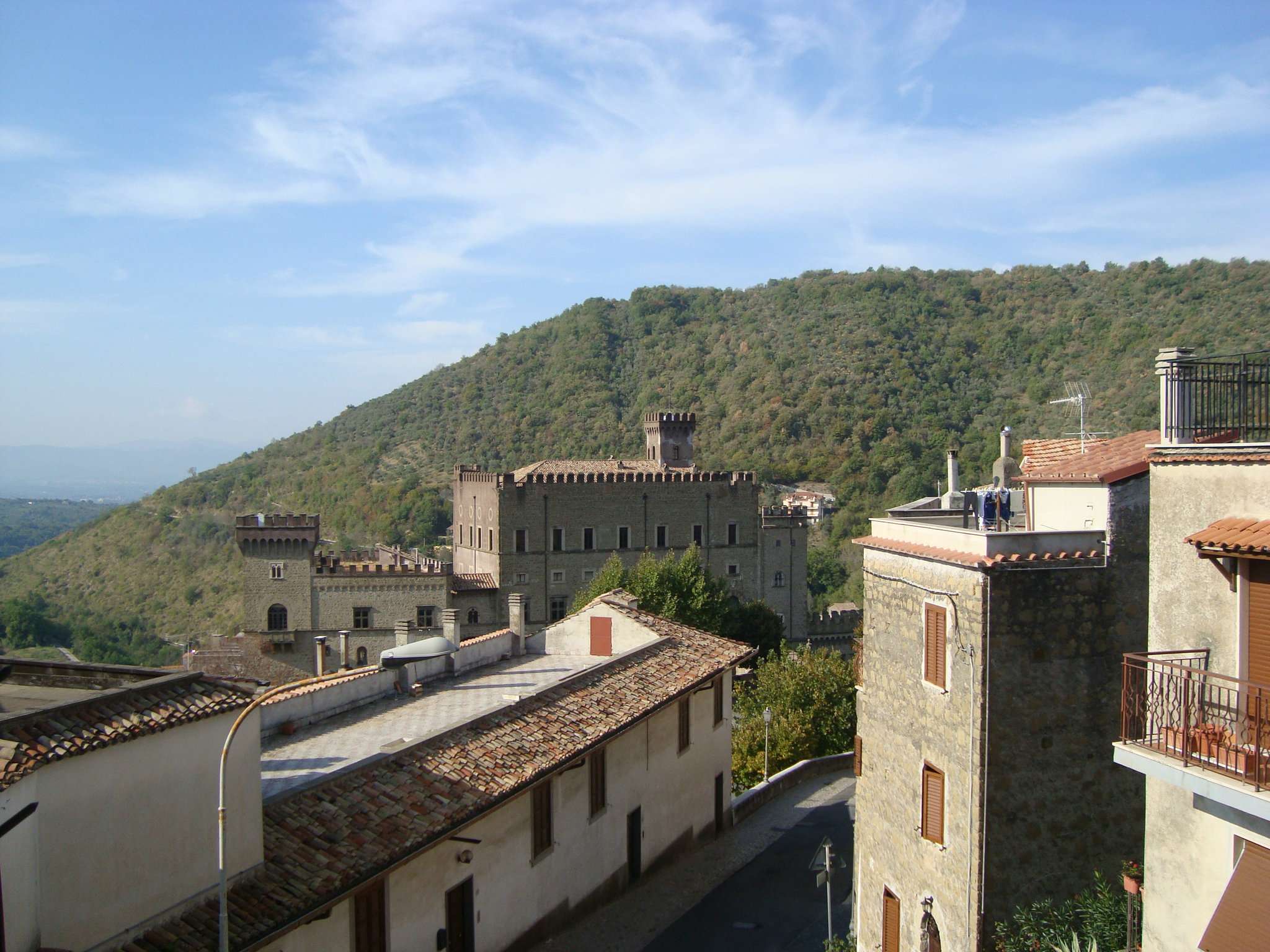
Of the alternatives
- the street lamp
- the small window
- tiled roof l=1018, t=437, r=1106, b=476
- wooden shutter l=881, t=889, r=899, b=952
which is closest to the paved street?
wooden shutter l=881, t=889, r=899, b=952

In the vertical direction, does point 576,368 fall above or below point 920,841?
above

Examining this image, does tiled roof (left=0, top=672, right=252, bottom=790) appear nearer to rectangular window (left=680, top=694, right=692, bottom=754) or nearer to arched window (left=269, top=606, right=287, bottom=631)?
rectangular window (left=680, top=694, right=692, bottom=754)

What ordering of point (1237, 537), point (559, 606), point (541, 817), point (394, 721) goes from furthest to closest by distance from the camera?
point (559, 606) → point (394, 721) → point (541, 817) → point (1237, 537)

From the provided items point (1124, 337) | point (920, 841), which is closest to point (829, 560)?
point (1124, 337)

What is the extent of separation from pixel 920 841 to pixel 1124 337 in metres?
67.3

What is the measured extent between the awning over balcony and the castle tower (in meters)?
50.9

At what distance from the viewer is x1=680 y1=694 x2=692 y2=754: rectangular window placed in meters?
16.7

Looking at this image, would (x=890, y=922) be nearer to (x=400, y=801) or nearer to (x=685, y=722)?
(x=400, y=801)

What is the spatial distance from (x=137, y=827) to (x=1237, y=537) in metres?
7.11

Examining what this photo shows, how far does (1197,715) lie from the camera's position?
20.1 ft

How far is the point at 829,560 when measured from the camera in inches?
2638

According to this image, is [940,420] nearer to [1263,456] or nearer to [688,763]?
[688,763]

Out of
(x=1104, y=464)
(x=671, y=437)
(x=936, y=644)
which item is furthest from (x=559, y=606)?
(x=1104, y=464)

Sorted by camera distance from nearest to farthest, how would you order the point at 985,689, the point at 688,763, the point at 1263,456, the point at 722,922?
the point at 1263,456 → the point at 985,689 → the point at 722,922 → the point at 688,763
